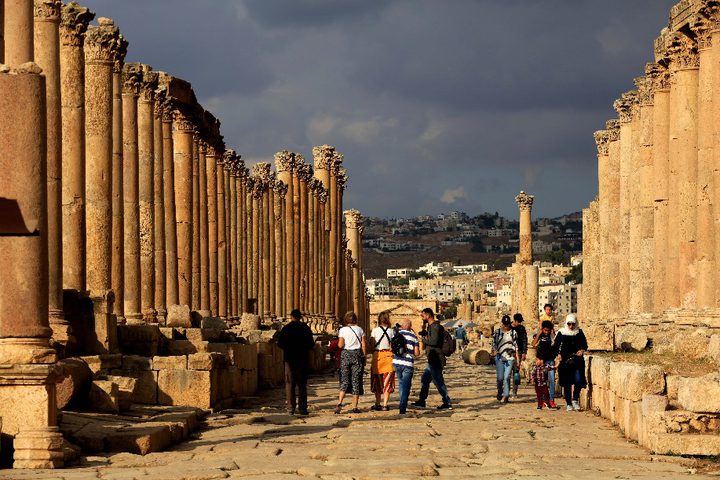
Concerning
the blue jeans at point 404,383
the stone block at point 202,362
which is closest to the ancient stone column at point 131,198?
the stone block at point 202,362

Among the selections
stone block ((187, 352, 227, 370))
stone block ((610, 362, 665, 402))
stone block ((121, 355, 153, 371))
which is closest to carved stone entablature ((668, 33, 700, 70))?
stone block ((187, 352, 227, 370))

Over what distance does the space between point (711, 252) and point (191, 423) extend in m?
19.9

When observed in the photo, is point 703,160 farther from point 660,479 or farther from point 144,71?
point 660,479

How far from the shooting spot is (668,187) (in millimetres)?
42594

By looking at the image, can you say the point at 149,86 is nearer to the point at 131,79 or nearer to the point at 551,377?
the point at 131,79

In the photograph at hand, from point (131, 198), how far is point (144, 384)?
10.6 m

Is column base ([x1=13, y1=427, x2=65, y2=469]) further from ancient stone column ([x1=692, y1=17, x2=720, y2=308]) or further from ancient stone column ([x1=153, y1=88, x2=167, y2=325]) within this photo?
ancient stone column ([x1=692, y1=17, x2=720, y2=308])

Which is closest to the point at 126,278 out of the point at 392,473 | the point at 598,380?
the point at 598,380

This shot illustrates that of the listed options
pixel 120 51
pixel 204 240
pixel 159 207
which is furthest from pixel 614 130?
pixel 120 51

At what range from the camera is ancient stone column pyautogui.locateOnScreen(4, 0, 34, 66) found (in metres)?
21.0

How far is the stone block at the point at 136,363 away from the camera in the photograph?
23031 millimetres

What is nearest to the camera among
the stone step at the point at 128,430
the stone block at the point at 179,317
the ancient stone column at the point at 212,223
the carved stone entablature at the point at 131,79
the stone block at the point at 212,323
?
the stone step at the point at 128,430

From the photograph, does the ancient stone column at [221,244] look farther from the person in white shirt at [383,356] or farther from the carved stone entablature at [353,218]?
the carved stone entablature at [353,218]

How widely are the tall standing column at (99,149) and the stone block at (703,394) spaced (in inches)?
527
